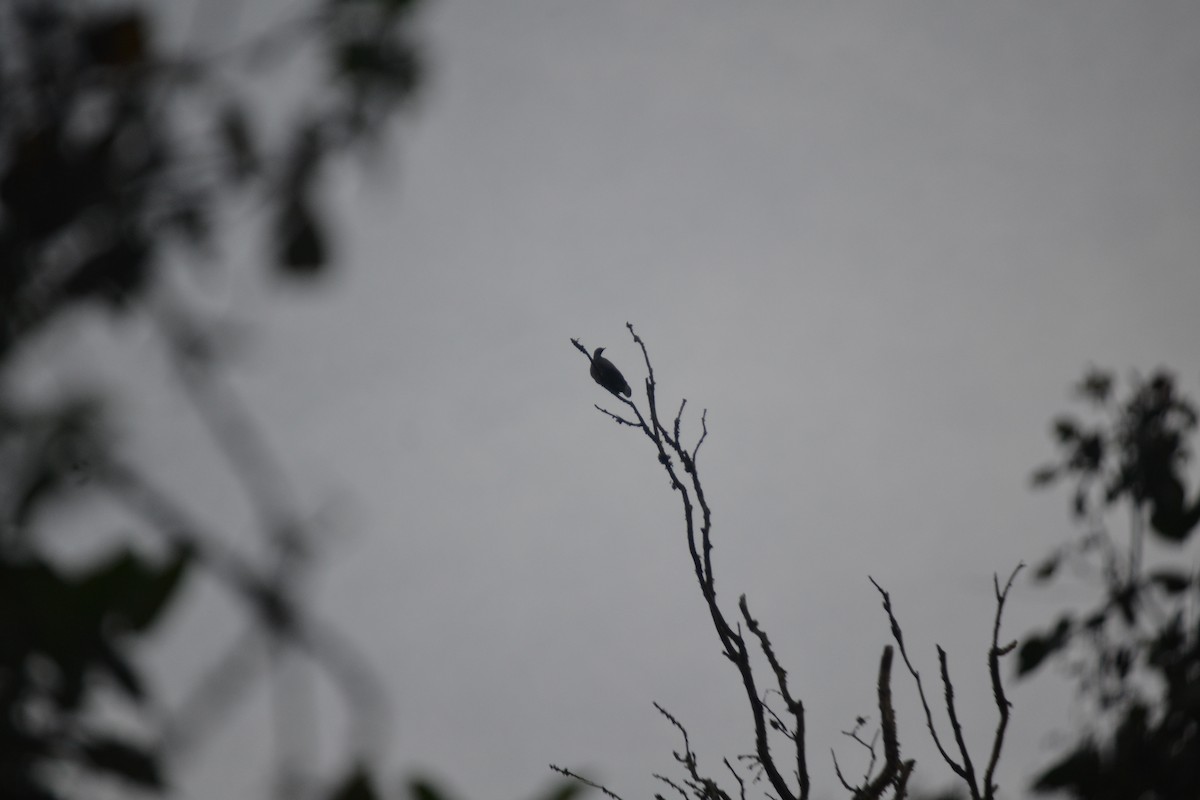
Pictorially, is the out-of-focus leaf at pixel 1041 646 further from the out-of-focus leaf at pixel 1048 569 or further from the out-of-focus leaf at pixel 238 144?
the out-of-focus leaf at pixel 238 144

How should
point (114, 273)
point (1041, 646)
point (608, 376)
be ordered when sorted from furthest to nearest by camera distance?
point (608, 376) < point (1041, 646) < point (114, 273)

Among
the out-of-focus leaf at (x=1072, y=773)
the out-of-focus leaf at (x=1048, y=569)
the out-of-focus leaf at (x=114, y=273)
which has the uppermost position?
the out-of-focus leaf at (x=1048, y=569)

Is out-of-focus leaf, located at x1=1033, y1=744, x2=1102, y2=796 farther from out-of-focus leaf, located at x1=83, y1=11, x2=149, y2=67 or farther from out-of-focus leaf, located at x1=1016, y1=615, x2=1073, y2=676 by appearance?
out-of-focus leaf, located at x1=83, y1=11, x2=149, y2=67

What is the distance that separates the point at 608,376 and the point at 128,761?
2.36 metres

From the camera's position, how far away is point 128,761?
2.29 ft

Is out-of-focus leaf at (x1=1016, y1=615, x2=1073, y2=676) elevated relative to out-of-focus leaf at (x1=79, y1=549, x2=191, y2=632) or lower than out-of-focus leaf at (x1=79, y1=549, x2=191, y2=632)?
elevated

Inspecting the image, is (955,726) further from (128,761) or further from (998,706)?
(128,761)

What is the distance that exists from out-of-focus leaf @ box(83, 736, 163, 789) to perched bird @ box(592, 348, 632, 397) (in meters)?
2.28

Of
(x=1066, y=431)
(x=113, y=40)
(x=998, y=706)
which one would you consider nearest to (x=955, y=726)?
(x=998, y=706)

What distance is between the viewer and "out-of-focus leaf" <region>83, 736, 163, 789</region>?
2.28 ft

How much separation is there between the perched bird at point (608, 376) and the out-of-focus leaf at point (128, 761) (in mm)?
2282

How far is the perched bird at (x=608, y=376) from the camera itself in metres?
2.94

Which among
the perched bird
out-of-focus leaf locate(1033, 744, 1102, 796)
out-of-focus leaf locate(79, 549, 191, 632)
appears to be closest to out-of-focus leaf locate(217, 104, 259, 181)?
out-of-focus leaf locate(79, 549, 191, 632)

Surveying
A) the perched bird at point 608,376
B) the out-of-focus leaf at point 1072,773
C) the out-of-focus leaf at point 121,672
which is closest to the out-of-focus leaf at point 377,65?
the out-of-focus leaf at point 121,672
